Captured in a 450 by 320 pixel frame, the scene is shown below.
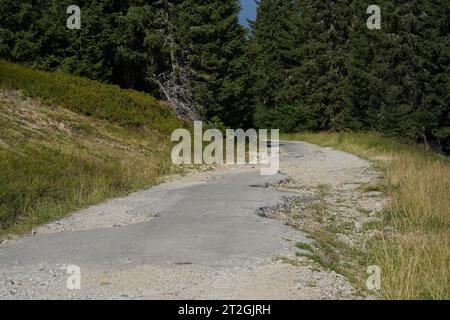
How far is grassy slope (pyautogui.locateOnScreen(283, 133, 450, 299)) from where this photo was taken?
5.96 m

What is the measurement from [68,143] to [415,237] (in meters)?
13.4

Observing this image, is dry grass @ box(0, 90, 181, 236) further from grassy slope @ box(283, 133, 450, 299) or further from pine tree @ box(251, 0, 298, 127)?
pine tree @ box(251, 0, 298, 127)

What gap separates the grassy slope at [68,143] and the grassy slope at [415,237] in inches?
249

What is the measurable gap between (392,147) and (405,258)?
21267 mm

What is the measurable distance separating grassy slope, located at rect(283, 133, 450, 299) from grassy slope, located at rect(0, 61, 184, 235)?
6324 mm

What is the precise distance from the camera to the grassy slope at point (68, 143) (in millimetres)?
12008

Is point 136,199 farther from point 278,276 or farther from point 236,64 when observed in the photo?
point 236,64

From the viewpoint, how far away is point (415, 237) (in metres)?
8.30

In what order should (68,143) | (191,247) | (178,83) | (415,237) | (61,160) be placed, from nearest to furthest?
(191,247) < (415,237) < (61,160) < (68,143) < (178,83)

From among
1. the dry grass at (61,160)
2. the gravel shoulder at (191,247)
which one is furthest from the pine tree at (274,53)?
the gravel shoulder at (191,247)

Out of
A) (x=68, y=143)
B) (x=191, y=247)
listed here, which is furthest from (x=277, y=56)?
(x=191, y=247)

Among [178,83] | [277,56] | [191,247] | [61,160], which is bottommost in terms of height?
[191,247]

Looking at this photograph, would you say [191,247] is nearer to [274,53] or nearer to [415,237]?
[415,237]
